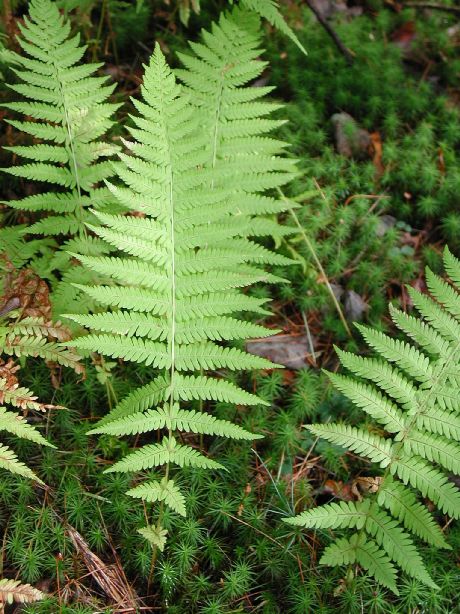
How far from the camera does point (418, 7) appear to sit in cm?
545

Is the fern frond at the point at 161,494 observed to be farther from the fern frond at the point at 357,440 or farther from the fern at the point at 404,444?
the fern frond at the point at 357,440

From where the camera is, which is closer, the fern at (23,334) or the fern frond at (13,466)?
the fern frond at (13,466)

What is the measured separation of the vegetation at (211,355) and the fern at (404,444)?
1 centimetres

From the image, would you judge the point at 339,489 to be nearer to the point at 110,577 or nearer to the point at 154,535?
the point at 154,535

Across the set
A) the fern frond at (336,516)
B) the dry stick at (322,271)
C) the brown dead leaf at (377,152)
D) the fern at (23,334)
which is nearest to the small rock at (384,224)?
the brown dead leaf at (377,152)

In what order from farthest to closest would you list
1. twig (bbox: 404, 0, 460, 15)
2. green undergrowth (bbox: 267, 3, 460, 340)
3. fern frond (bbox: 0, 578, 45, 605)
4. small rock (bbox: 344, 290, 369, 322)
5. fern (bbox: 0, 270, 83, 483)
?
twig (bbox: 404, 0, 460, 15) < green undergrowth (bbox: 267, 3, 460, 340) < small rock (bbox: 344, 290, 369, 322) < fern (bbox: 0, 270, 83, 483) < fern frond (bbox: 0, 578, 45, 605)

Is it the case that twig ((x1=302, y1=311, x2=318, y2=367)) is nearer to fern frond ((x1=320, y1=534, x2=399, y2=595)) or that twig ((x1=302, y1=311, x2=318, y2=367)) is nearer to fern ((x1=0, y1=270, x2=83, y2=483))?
fern frond ((x1=320, y1=534, x2=399, y2=595))

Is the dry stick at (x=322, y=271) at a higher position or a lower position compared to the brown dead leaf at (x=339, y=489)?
higher

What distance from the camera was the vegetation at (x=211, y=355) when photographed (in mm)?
2791

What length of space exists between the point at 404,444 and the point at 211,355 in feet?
3.38

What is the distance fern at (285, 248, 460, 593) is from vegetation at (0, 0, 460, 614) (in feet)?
0.03

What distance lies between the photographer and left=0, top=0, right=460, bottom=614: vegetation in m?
2.79

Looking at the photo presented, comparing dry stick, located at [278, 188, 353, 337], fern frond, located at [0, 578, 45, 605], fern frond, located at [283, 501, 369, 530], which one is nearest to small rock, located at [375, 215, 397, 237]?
dry stick, located at [278, 188, 353, 337]

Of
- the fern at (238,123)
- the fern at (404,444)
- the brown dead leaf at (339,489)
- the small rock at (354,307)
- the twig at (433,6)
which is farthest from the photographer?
the twig at (433,6)
